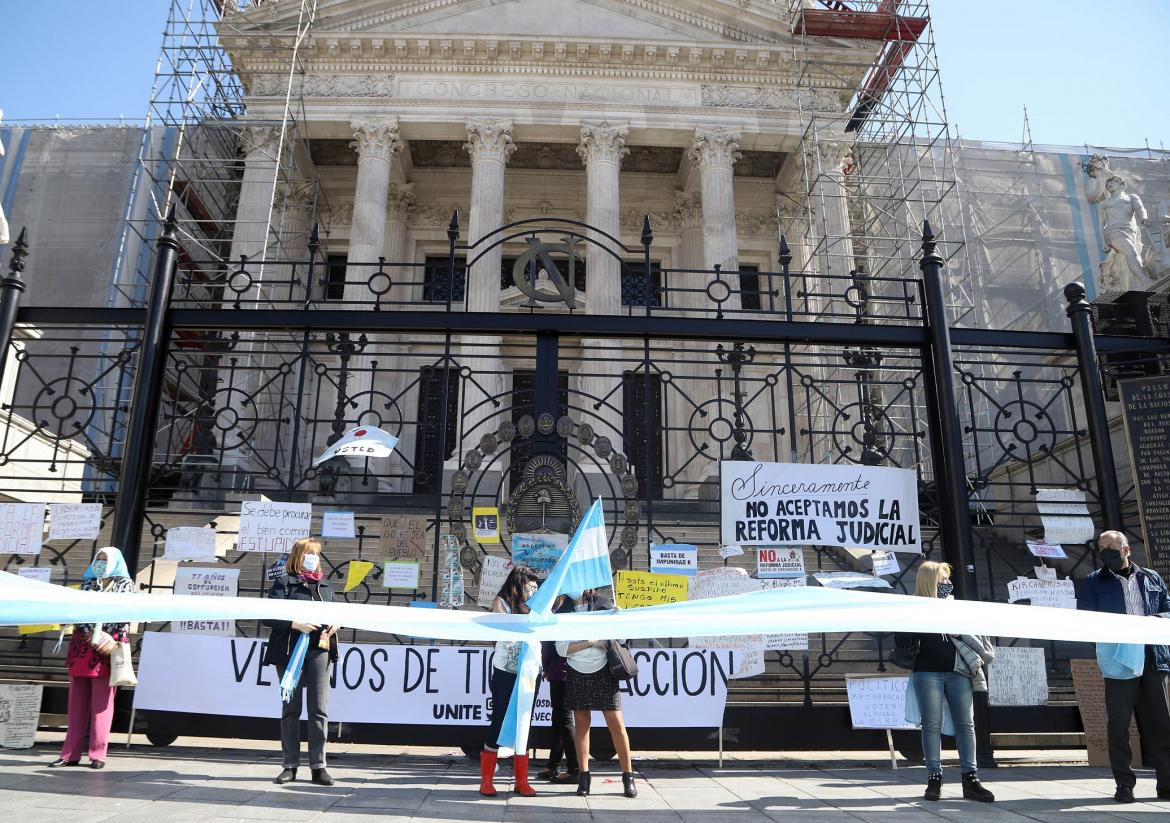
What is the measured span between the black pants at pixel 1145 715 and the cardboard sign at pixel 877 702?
165 centimetres

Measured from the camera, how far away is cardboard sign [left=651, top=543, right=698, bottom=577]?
7.59m

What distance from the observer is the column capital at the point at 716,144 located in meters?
24.8

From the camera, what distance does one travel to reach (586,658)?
578 centimetres

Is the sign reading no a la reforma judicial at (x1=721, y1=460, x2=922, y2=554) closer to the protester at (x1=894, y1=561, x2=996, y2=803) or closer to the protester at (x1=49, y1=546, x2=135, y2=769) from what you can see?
the protester at (x1=894, y1=561, x2=996, y2=803)

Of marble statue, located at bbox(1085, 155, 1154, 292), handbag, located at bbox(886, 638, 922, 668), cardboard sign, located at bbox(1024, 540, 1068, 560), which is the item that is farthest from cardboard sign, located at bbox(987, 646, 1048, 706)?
marble statue, located at bbox(1085, 155, 1154, 292)

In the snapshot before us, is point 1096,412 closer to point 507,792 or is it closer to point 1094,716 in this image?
point 1094,716

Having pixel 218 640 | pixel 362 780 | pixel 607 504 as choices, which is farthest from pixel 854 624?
pixel 607 504

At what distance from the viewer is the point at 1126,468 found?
477 inches

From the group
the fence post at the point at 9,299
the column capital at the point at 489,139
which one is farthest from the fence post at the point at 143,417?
the column capital at the point at 489,139

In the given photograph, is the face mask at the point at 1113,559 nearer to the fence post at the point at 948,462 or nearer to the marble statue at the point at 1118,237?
the fence post at the point at 948,462

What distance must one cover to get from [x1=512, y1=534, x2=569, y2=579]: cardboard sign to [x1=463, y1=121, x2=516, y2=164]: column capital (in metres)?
19.2

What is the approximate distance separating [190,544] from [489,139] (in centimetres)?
1920

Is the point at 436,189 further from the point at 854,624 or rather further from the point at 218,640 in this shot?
the point at 854,624

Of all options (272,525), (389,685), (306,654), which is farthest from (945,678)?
(272,525)
